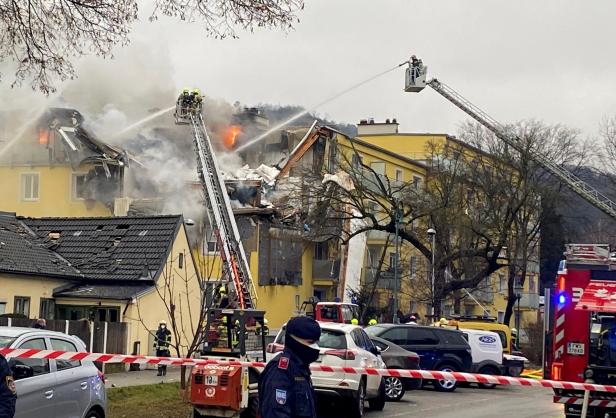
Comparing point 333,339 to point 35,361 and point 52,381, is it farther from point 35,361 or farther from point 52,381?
point 35,361

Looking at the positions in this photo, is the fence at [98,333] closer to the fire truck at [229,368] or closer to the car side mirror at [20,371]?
the fire truck at [229,368]

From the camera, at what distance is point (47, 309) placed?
29922mm

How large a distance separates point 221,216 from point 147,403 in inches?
1002

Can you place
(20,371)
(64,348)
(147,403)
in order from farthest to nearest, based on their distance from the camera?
(147,403) → (64,348) → (20,371)

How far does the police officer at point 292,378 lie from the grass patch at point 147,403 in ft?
32.5

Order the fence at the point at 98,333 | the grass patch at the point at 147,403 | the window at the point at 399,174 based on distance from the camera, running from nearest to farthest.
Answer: the grass patch at the point at 147,403 < the fence at the point at 98,333 < the window at the point at 399,174

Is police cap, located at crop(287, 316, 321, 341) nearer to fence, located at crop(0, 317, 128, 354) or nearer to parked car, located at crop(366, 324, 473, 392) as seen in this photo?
parked car, located at crop(366, 324, 473, 392)

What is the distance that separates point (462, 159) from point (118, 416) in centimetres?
3556

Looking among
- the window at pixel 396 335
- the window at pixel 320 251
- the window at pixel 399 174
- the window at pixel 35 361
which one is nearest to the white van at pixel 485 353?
the window at pixel 396 335

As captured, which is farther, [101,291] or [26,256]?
[26,256]

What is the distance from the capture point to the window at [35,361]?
987cm

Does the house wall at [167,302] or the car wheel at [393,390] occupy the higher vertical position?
the house wall at [167,302]

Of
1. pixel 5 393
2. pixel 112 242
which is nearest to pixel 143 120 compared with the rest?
pixel 112 242

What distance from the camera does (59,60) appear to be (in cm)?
1358
